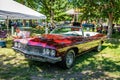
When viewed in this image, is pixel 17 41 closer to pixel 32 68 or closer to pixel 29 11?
pixel 32 68

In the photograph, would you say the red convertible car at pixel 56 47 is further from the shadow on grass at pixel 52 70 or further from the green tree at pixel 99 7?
the green tree at pixel 99 7

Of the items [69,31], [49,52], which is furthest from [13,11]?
[49,52]

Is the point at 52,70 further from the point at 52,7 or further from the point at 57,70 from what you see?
the point at 52,7

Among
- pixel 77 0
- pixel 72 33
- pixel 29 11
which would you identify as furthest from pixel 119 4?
pixel 72 33

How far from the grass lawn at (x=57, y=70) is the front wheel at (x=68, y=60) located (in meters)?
0.17

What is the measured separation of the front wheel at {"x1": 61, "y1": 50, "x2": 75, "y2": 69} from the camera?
23.1 ft

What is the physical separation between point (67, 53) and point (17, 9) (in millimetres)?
6425

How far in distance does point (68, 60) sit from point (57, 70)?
541 millimetres

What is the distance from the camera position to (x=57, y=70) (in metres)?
7.27

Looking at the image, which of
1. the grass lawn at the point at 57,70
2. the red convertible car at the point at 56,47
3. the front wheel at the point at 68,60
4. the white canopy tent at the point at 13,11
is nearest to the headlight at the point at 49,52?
the red convertible car at the point at 56,47

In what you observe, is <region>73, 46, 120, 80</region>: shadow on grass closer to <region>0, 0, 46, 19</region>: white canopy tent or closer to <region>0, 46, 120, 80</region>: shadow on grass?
<region>0, 46, 120, 80</region>: shadow on grass

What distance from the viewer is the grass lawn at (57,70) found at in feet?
21.4

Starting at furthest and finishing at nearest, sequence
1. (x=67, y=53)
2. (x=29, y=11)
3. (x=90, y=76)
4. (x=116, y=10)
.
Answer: (x=116, y=10)
(x=29, y=11)
(x=67, y=53)
(x=90, y=76)

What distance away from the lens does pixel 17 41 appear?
25.7 feet
